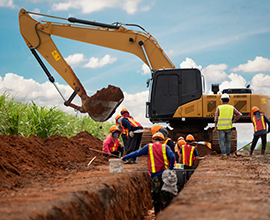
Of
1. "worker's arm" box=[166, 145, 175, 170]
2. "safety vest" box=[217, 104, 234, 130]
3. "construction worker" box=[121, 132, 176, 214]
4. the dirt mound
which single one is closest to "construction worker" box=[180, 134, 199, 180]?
"safety vest" box=[217, 104, 234, 130]

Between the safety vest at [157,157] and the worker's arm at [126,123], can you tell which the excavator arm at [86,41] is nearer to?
the worker's arm at [126,123]

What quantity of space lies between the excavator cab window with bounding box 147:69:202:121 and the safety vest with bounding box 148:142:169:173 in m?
6.83

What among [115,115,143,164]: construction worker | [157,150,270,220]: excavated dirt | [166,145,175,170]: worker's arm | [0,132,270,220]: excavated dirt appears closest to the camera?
[157,150,270,220]: excavated dirt

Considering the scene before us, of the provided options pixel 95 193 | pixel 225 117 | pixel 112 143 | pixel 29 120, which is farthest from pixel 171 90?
pixel 95 193

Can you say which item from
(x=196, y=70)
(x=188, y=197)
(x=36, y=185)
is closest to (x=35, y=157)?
(x=36, y=185)

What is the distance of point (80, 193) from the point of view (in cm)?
498

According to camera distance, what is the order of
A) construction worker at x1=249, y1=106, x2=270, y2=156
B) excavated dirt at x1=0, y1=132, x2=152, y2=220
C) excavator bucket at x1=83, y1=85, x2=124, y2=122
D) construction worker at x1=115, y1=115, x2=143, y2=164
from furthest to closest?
excavator bucket at x1=83, y1=85, x2=124, y2=122
construction worker at x1=249, y1=106, x2=270, y2=156
construction worker at x1=115, y1=115, x2=143, y2=164
excavated dirt at x1=0, y1=132, x2=152, y2=220

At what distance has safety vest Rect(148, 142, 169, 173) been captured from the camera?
624 centimetres

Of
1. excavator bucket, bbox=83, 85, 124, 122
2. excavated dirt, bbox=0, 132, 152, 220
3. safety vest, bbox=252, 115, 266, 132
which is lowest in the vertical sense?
excavated dirt, bbox=0, 132, 152, 220

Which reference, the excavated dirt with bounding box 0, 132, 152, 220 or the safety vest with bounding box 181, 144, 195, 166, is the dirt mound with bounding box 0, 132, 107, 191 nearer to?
the excavated dirt with bounding box 0, 132, 152, 220

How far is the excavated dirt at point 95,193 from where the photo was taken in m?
3.64

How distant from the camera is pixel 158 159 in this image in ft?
20.7

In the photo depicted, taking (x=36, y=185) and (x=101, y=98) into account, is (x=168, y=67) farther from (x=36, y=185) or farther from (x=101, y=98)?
(x=36, y=185)

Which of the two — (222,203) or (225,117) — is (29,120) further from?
(222,203)
